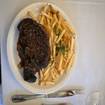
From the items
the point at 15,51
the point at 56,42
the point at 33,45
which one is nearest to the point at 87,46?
the point at 56,42

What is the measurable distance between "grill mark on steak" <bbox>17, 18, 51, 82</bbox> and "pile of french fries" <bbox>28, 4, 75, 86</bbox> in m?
0.04

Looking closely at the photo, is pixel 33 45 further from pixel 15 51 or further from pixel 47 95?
pixel 47 95

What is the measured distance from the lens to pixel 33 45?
1.68 m

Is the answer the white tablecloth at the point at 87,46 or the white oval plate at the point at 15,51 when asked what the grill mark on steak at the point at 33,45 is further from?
the white tablecloth at the point at 87,46

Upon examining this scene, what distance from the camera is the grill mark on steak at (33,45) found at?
1663 millimetres

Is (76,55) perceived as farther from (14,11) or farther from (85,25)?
(14,11)

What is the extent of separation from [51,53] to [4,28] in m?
0.37

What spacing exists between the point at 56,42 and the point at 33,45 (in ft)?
0.55

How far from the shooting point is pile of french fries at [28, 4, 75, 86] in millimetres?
1724

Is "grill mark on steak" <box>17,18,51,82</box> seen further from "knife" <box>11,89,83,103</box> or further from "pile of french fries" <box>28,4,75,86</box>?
"knife" <box>11,89,83,103</box>

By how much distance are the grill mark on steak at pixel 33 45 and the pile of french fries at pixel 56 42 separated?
0.14ft

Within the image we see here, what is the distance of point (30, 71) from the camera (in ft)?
5.51

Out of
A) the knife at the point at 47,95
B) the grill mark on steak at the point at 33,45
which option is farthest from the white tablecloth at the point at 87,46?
the grill mark on steak at the point at 33,45

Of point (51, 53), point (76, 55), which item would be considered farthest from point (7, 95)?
point (76, 55)
